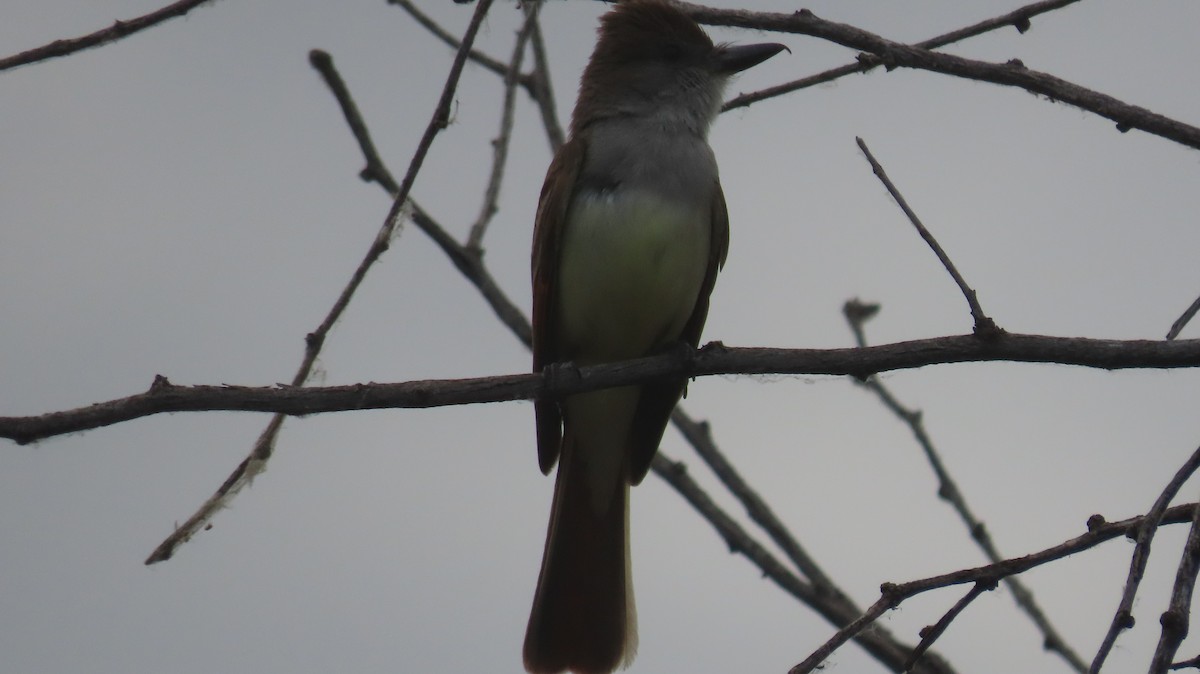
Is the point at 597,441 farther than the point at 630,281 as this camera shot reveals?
Yes

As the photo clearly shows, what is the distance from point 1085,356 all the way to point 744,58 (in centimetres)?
288

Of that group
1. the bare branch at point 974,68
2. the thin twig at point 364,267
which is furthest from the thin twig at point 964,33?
the thin twig at point 364,267

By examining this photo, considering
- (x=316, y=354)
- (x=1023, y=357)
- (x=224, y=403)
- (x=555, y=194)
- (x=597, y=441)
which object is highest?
(x=555, y=194)

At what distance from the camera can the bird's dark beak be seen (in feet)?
18.5

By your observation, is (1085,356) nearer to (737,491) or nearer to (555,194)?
(737,491)

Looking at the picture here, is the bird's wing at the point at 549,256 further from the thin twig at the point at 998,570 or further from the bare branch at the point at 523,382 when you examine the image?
the thin twig at the point at 998,570

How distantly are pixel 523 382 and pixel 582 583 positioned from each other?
6.11 feet

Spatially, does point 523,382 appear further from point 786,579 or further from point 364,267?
point 786,579

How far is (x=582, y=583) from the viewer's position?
5207 millimetres

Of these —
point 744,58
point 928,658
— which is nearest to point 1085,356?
point 928,658

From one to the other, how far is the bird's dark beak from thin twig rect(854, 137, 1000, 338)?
2.67 meters

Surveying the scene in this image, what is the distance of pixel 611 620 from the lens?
202 inches

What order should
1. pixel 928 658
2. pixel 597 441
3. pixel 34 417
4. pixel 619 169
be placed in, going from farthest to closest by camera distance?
pixel 597 441, pixel 619 169, pixel 928 658, pixel 34 417

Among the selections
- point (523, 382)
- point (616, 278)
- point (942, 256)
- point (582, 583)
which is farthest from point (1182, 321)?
point (582, 583)
